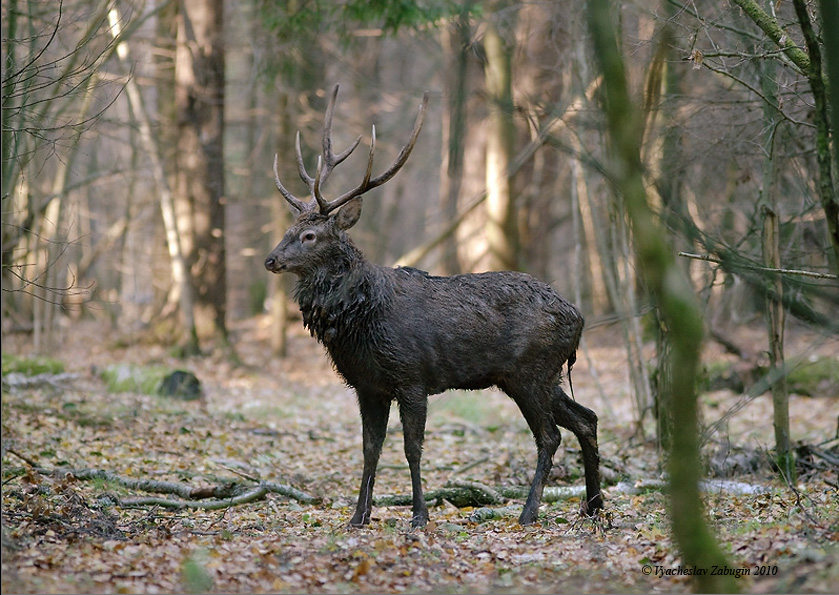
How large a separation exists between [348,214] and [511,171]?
7.52 m

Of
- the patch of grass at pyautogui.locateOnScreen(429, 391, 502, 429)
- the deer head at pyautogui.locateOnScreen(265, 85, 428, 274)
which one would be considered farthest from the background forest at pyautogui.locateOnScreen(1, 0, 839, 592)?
the patch of grass at pyautogui.locateOnScreen(429, 391, 502, 429)

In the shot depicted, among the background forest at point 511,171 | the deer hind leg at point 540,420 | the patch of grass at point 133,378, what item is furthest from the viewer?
the patch of grass at point 133,378

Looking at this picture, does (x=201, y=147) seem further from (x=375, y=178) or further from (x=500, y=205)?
(x=375, y=178)

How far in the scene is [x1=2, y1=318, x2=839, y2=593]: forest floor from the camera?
5.16 metres

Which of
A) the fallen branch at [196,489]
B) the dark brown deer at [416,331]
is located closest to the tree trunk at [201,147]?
the fallen branch at [196,489]

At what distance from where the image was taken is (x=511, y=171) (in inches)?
563

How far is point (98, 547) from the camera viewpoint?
18.4 ft

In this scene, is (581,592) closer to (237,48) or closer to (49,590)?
(49,590)

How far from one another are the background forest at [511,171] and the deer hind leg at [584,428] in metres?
0.91

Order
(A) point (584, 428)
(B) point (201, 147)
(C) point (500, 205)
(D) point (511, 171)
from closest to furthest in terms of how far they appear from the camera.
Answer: (A) point (584, 428)
(D) point (511, 171)
(C) point (500, 205)
(B) point (201, 147)

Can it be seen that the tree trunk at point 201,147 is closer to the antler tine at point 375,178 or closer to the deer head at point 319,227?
the deer head at point 319,227

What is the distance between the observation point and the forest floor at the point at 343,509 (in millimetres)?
5156

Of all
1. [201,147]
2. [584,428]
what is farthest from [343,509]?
[201,147]

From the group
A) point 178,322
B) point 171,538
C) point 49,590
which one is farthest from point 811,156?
point 178,322
